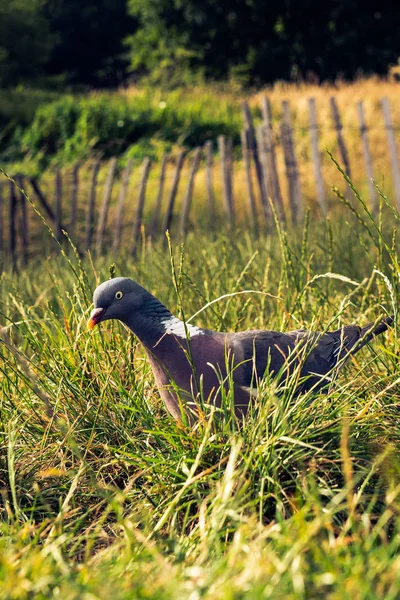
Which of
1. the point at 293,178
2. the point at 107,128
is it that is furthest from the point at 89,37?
the point at 293,178

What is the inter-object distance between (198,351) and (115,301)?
30 cm

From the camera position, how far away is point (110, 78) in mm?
32688

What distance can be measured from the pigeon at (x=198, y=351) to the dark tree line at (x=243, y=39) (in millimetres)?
19548

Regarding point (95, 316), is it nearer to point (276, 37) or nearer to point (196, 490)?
point (196, 490)

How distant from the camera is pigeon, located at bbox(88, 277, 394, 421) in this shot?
206cm

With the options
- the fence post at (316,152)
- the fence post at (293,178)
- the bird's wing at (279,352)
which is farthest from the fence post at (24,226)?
the bird's wing at (279,352)

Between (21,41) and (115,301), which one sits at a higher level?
(21,41)

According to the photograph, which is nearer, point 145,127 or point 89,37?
point 145,127

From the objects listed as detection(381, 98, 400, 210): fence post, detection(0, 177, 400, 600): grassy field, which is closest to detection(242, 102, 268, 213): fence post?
detection(381, 98, 400, 210): fence post

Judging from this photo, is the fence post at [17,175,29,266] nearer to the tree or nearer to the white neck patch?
the white neck patch

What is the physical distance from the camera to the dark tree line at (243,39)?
2084cm

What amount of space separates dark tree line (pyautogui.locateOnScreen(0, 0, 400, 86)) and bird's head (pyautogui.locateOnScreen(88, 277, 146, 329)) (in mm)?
19617

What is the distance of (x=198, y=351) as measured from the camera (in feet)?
6.79

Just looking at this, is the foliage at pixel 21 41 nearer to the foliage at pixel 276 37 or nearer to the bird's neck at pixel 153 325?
the foliage at pixel 276 37
